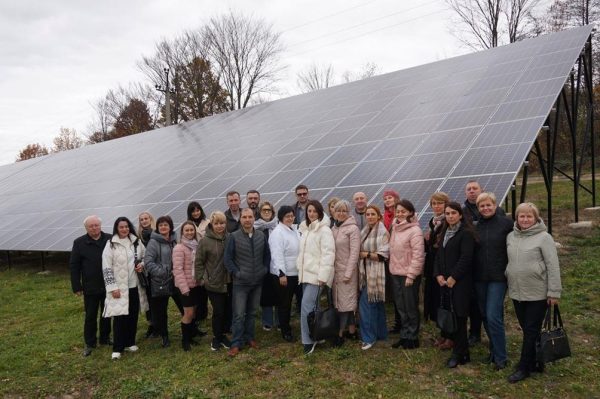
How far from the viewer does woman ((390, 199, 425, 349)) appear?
16.7 feet

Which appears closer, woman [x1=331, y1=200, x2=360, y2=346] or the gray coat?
woman [x1=331, y1=200, x2=360, y2=346]

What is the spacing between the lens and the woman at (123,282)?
584 cm

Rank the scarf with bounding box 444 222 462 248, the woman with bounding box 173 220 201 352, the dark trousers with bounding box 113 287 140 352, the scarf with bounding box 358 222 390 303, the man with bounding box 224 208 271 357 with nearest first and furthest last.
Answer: the scarf with bounding box 444 222 462 248 < the scarf with bounding box 358 222 390 303 < the man with bounding box 224 208 271 357 < the woman with bounding box 173 220 201 352 < the dark trousers with bounding box 113 287 140 352

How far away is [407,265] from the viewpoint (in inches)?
204

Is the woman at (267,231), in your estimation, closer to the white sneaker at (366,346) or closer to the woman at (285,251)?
the woman at (285,251)

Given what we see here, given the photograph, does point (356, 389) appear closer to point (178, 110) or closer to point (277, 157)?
point (277, 157)

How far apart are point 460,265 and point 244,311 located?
8.67 ft

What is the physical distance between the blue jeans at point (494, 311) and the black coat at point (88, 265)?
4636mm

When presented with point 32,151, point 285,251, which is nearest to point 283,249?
point 285,251

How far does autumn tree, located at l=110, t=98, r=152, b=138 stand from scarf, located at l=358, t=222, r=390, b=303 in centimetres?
4106

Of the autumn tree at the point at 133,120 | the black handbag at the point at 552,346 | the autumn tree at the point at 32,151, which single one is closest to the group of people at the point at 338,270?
the black handbag at the point at 552,346

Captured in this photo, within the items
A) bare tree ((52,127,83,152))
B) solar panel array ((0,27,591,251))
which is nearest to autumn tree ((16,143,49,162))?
bare tree ((52,127,83,152))

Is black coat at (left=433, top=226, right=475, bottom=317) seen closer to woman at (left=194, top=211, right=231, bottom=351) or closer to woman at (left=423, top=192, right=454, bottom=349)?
woman at (left=423, top=192, right=454, bottom=349)

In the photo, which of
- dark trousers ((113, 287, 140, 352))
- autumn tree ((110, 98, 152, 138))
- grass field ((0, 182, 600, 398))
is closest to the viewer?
grass field ((0, 182, 600, 398))
